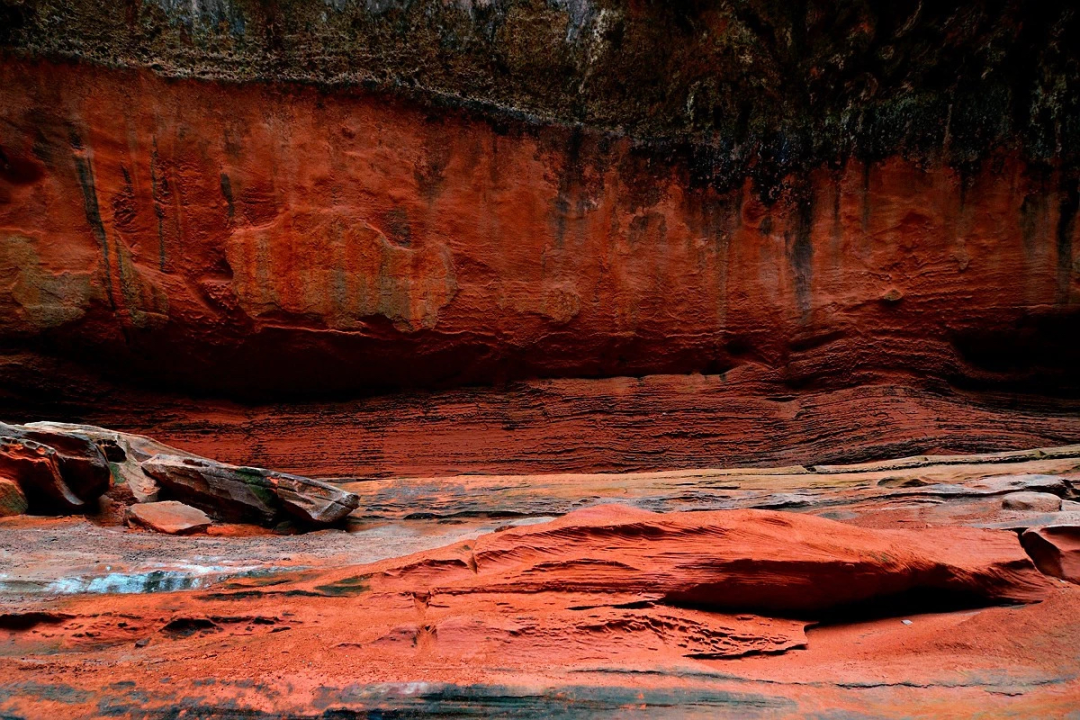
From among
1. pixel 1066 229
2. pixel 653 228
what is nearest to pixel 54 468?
pixel 653 228

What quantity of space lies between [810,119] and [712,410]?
3496 mm

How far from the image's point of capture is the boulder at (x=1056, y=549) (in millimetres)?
3828

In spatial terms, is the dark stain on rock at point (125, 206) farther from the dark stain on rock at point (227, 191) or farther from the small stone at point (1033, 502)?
the small stone at point (1033, 502)

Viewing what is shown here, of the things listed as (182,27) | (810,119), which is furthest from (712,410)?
(182,27)

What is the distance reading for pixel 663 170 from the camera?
8445mm

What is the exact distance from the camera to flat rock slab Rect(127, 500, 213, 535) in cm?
491

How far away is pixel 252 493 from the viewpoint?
545 cm

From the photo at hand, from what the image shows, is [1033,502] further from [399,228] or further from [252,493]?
[399,228]

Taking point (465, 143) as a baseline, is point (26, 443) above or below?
below

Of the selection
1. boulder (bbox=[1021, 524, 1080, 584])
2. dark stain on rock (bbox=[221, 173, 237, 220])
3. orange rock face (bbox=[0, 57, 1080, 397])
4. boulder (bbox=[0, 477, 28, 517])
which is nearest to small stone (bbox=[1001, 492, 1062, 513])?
boulder (bbox=[1021, 524, 1080, 584])

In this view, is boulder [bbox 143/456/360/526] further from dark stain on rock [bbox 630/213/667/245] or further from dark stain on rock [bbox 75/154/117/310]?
dark stain on rock [bbox 630/213/667/245]

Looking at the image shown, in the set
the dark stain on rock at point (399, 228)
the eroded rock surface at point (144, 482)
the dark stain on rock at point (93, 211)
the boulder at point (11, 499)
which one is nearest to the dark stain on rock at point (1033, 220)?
the dark stain on rock at point (399, 228)

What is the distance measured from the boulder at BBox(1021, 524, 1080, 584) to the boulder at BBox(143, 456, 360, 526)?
4.28 meters

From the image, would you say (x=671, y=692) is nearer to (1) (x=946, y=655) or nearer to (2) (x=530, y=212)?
(1) (x=946, y=655)
